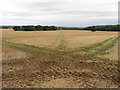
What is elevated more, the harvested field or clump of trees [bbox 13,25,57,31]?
clump of trees [bbox 13,25,57,31]

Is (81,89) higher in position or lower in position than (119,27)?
lower

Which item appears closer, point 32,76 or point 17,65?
point 32,76

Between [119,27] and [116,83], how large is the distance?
87.7m

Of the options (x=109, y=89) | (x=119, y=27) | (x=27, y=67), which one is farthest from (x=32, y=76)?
(x=119, y=27)

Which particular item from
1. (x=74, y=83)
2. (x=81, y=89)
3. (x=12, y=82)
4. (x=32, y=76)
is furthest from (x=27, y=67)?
(x=81, y=89)

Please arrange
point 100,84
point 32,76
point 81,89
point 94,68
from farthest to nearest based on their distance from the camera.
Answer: point 94,68, point 32,76, point 100,84, point 81,89

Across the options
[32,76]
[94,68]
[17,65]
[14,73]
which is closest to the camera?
[32,76]

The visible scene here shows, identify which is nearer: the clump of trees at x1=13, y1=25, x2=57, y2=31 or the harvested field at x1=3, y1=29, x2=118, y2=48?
the harvested field at x1=3, y1=29, x2=118, y2=48

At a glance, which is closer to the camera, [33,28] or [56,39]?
[56,39]

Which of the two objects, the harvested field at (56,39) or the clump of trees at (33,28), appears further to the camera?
the clump of trees at (33,28)

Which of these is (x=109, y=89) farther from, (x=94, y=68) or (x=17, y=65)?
(x=17, y=65)

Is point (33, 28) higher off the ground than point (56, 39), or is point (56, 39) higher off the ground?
point (33, 28)

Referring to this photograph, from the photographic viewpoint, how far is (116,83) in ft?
20.1

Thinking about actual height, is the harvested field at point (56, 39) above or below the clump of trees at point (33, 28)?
below
